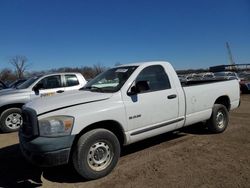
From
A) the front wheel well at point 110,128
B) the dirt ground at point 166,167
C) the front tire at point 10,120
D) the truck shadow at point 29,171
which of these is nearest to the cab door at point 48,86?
the front tire at point 10,120

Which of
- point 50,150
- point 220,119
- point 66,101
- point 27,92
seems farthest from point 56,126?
point 27,92

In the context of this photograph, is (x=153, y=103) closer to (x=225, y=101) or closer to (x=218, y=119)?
(x=218, y=119)

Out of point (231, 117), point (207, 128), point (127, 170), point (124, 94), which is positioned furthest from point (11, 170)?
point (231, 117)

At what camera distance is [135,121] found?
4.76 meters

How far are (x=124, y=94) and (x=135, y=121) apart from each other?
0.52 metres

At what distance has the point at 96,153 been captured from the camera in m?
4.30

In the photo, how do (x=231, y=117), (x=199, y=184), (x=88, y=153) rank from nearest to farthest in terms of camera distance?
(x=199, y=184)
(x=88, y=153)
(x=231, y=117)

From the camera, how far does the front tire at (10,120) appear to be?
27.7 feet

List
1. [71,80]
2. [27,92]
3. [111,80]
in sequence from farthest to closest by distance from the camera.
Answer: [71,80]
[27,92]
[111,80]

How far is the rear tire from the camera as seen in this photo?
6561 millimetres

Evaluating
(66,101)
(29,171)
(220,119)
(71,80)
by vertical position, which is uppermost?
(71,80)

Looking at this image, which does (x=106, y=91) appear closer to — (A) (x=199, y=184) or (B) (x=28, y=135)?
(B) (x=28, y=135)

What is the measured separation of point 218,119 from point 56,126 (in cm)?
438

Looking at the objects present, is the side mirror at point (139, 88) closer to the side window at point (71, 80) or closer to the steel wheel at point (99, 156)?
the steel wheel at point (99, 156)
